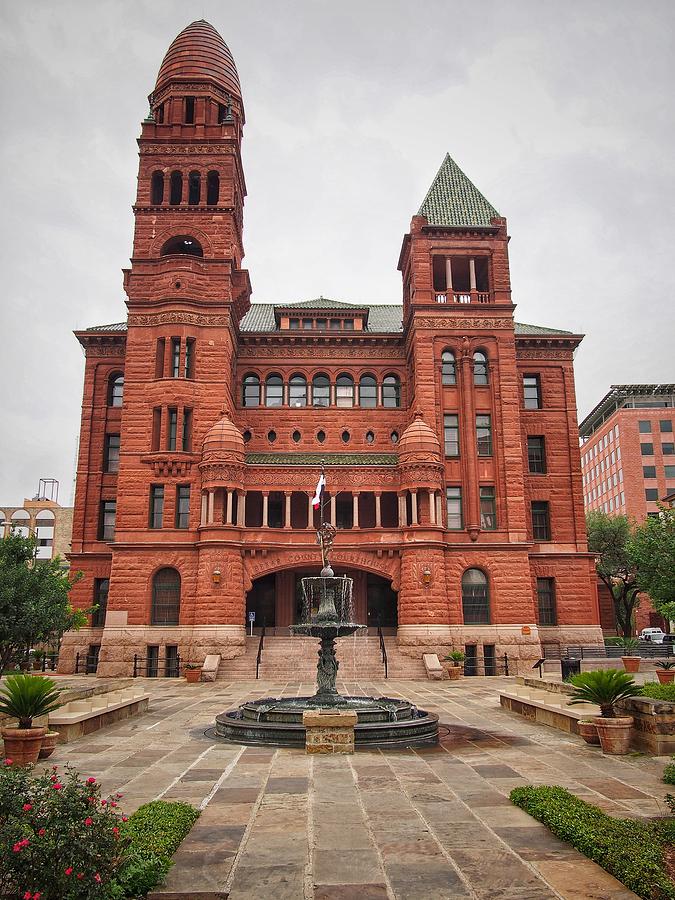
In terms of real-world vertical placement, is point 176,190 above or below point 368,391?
above

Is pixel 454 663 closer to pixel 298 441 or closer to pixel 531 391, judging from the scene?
pixel 298 441

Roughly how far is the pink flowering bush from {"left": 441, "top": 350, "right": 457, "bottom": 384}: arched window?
3818 centimetres

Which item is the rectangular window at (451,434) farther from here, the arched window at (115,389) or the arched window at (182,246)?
the arched window at (115,389)

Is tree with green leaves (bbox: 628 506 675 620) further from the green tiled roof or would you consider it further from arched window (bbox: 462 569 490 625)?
the green tiled roof

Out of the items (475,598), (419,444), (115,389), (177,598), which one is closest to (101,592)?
(177,598)

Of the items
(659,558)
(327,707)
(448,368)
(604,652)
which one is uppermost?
(448,368)

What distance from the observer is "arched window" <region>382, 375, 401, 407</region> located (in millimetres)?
45562

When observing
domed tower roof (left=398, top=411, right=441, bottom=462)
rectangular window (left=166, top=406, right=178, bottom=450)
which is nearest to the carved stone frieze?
rectangular window (left=166, top=406, right=178, bottom=450)

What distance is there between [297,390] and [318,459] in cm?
600

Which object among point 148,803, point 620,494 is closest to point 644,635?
point 620,494

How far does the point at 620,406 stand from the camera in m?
98.9

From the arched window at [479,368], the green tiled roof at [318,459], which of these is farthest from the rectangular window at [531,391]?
the green tiled roof at [318,459]

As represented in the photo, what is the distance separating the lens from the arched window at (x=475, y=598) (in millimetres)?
38875

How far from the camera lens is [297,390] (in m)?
45.3
